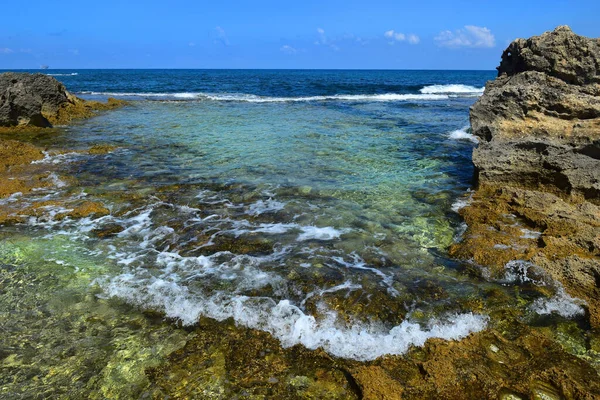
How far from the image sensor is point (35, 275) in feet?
15.1

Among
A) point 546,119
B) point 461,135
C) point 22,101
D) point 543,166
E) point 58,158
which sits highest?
point 22,101

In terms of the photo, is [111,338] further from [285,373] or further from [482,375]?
[482,375]

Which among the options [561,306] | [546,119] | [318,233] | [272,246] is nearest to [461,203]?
[318,233]

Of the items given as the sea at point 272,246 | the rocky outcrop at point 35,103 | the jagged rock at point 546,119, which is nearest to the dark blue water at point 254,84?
the rocky outcrop at point 35,103

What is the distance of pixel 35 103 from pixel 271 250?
13.5 m

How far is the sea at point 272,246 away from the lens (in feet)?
12.9

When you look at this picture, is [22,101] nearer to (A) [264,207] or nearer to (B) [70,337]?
(A) [264,207]

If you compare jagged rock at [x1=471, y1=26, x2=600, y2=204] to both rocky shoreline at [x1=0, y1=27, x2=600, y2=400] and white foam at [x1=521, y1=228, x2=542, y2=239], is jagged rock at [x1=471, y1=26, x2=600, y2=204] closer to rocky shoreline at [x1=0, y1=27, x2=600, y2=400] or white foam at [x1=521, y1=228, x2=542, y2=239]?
rocky shoreline at [x1=0, y1=27, x2=600, y2=400]

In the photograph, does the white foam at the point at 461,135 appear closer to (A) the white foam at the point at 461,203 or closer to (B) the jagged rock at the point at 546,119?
(B) the jagged rock at the point at 546,119

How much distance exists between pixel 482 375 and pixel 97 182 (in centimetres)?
763

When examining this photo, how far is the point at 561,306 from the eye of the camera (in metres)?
3.97

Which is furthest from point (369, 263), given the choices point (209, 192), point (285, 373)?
point (209, 192)

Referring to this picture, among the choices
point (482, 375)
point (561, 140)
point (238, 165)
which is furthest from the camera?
point (238, 165)

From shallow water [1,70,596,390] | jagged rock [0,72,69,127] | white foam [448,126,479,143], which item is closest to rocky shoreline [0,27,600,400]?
shallow water [1,70,596,390]
